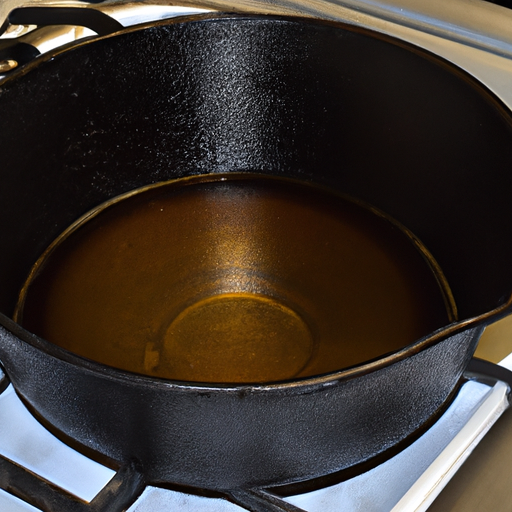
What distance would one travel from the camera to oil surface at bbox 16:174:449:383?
76 cm

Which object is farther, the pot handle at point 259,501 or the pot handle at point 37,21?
the pot handle at point 37,21

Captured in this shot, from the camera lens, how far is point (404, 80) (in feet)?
2.83

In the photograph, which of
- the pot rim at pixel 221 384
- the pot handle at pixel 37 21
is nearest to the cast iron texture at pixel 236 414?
the pot rim at pixel 221 384

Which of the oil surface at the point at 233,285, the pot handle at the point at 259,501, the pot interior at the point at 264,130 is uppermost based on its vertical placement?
the pot interior at the point at 264,130

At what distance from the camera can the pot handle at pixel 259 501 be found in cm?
56

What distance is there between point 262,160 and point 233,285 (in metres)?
0.23

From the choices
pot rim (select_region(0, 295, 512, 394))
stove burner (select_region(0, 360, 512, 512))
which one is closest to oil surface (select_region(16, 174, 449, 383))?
stove burner (select_region(0, 360, 512, 512))

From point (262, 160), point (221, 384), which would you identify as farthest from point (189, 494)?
point (262, 160)

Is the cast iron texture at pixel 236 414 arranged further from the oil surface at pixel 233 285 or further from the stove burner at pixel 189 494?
the oil surface at pixel 233 285

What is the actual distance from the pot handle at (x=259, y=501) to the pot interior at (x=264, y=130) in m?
0.26

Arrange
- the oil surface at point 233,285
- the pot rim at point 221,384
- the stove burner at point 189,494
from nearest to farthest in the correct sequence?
the pot rim at point 221,384
the stove burner at point 189,494
the oil surface at point 233,285

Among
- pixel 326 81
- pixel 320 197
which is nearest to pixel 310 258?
pixel 320 197

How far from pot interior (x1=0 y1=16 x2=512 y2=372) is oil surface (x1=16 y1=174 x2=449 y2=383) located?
31 mm

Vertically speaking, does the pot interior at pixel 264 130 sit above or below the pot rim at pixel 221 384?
above
